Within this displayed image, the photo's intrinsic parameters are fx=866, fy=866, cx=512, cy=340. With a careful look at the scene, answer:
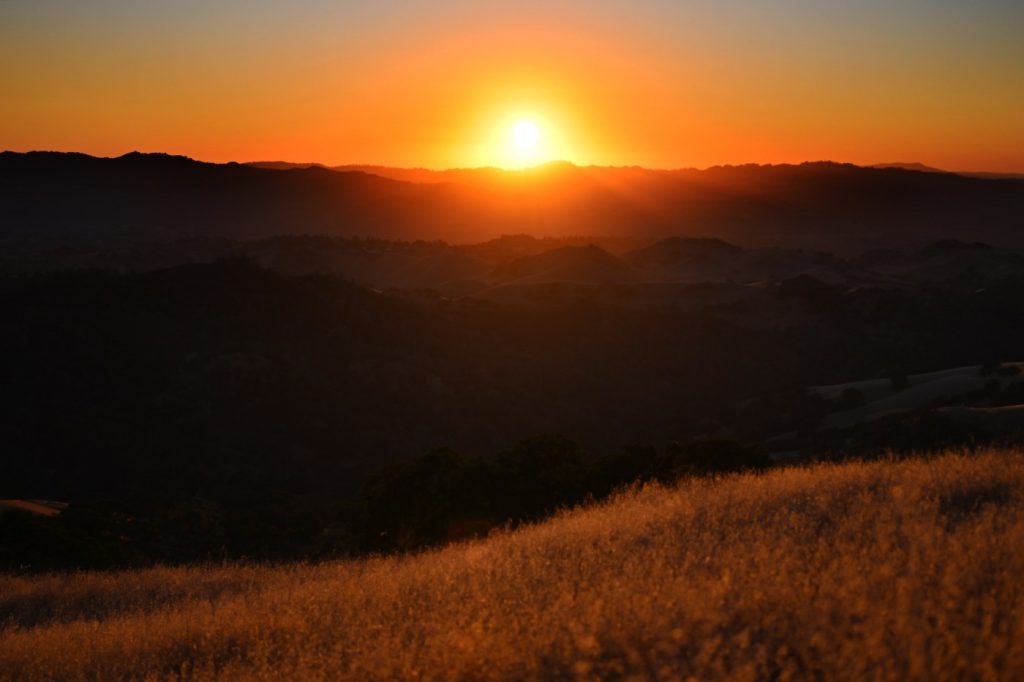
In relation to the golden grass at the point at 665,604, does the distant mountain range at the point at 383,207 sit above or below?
above

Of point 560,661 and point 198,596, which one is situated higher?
point 560,661

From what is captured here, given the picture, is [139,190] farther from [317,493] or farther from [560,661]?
[560,661]

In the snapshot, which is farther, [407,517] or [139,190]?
[139,190]

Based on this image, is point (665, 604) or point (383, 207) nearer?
point (665, 604)

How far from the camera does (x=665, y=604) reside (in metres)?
5.67

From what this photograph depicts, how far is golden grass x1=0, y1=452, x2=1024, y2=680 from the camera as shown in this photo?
4.88 m

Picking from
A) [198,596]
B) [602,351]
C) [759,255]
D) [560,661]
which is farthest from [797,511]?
[759,255]

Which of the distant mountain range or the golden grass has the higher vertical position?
the distant mountain range

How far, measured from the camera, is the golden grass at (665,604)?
192 inches

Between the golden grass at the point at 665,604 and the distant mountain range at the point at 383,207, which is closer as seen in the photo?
the golden grass at the point at 665,604

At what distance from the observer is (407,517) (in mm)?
19734

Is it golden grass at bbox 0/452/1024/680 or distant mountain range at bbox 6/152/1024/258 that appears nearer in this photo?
golden grass at bbox 0/452/1024/680

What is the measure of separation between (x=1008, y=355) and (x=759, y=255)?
53971 mm

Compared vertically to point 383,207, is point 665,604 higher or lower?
lower
